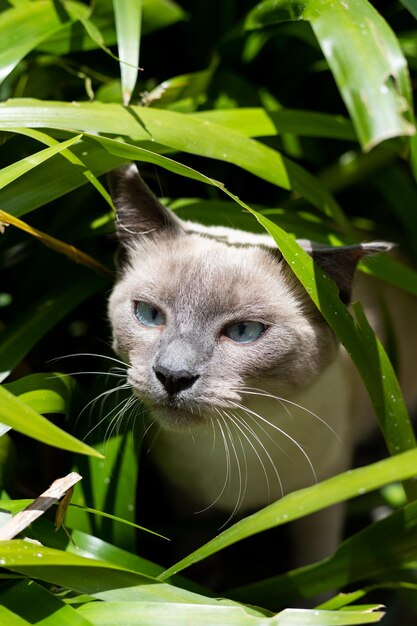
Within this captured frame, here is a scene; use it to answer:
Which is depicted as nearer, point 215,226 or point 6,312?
point 215,226

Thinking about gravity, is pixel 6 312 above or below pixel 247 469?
above

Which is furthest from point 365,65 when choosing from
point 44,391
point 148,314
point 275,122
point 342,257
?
point 44,391

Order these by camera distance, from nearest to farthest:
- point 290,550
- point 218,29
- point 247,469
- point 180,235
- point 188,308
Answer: point 188,308 < point 180,235 < point 247,469 < point 290,550 < point 218,29

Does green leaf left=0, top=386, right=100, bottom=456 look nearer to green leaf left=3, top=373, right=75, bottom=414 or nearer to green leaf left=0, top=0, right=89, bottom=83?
green leaf left=3, top=373, right=75, bottom=414

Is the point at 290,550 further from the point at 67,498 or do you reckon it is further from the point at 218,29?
the point at 218,29

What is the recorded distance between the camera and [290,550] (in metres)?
1.92

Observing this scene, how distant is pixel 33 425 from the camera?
974 millimetres

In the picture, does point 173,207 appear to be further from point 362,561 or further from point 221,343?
point 362,561

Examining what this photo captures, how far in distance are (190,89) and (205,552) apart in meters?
1.09

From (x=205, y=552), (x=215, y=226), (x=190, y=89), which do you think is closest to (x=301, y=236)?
(x=215, y=226)

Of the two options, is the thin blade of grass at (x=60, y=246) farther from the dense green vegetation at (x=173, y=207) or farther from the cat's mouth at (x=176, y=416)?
the cat's mouth at (x=176, y=416)

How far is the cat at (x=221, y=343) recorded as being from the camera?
1.29 metres

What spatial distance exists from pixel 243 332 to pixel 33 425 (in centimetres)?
49

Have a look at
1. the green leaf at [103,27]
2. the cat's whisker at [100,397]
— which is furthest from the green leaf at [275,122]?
the cat's whisker at [100,397]
